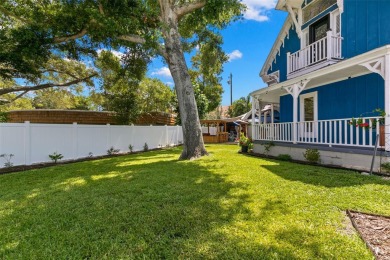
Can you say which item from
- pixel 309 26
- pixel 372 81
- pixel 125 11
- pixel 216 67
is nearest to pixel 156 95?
pixel 216 67

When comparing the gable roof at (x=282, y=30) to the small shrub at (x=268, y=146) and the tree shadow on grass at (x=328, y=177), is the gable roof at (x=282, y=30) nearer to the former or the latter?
the small shrub at (x=268, y=146)

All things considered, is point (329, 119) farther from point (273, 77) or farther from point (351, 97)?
point (273, 77)

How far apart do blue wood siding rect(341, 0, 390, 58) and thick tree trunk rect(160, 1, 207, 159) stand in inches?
242

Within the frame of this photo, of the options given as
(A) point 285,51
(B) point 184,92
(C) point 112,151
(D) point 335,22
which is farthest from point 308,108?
(C) point 112,151

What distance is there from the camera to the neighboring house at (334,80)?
6398mm

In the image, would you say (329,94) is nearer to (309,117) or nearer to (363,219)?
(309,117)

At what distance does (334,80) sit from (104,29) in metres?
8.98

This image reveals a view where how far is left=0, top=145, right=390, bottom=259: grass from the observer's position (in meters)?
2.50

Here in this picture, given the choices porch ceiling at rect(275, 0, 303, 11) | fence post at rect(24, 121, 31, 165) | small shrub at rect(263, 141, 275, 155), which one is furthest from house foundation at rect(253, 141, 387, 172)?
fence post at rect(24, 121, 31, 165)

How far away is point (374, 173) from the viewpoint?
5.73 meters

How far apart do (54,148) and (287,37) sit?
40.5 feet

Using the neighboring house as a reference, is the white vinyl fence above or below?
below

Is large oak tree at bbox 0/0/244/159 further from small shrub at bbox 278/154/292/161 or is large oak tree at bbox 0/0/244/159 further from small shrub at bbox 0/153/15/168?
small shrub at bbox 0/153/15/168

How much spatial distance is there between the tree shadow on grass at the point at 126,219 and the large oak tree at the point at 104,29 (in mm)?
4457
